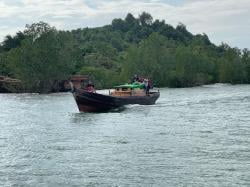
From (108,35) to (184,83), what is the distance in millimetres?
73155

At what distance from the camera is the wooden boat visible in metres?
48.9

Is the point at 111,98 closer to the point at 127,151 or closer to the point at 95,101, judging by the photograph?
the point at 95,101

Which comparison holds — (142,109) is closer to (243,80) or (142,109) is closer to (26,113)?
(26,113)

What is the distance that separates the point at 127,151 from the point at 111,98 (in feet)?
Answer: 81.2

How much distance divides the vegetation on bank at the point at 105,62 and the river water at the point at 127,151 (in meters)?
52.0

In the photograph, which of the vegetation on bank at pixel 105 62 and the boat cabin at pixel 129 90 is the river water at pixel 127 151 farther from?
the vegetation on bank at pixel 105 62

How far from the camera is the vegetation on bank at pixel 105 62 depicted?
9538 centimetres

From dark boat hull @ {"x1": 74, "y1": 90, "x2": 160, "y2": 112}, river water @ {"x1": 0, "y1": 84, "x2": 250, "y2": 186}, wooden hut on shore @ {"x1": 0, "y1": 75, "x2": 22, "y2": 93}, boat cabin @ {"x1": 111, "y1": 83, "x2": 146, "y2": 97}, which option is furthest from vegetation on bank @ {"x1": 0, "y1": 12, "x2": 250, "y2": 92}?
river water @ {"x1": 0, "y1": 84, "x2": 250, "y2": 186}

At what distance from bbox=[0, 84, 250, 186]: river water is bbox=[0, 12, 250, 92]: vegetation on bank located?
171 feet

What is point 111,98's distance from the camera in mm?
50656

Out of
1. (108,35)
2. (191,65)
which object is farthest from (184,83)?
(108,35)

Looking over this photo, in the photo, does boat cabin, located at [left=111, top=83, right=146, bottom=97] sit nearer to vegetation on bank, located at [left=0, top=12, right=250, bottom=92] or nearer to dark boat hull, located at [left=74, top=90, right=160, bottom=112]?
dark boat hull, located at [left=74, top=90, right=160, bottom=112]

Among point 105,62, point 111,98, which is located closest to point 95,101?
point 111,98

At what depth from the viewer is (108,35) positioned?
195 metres
